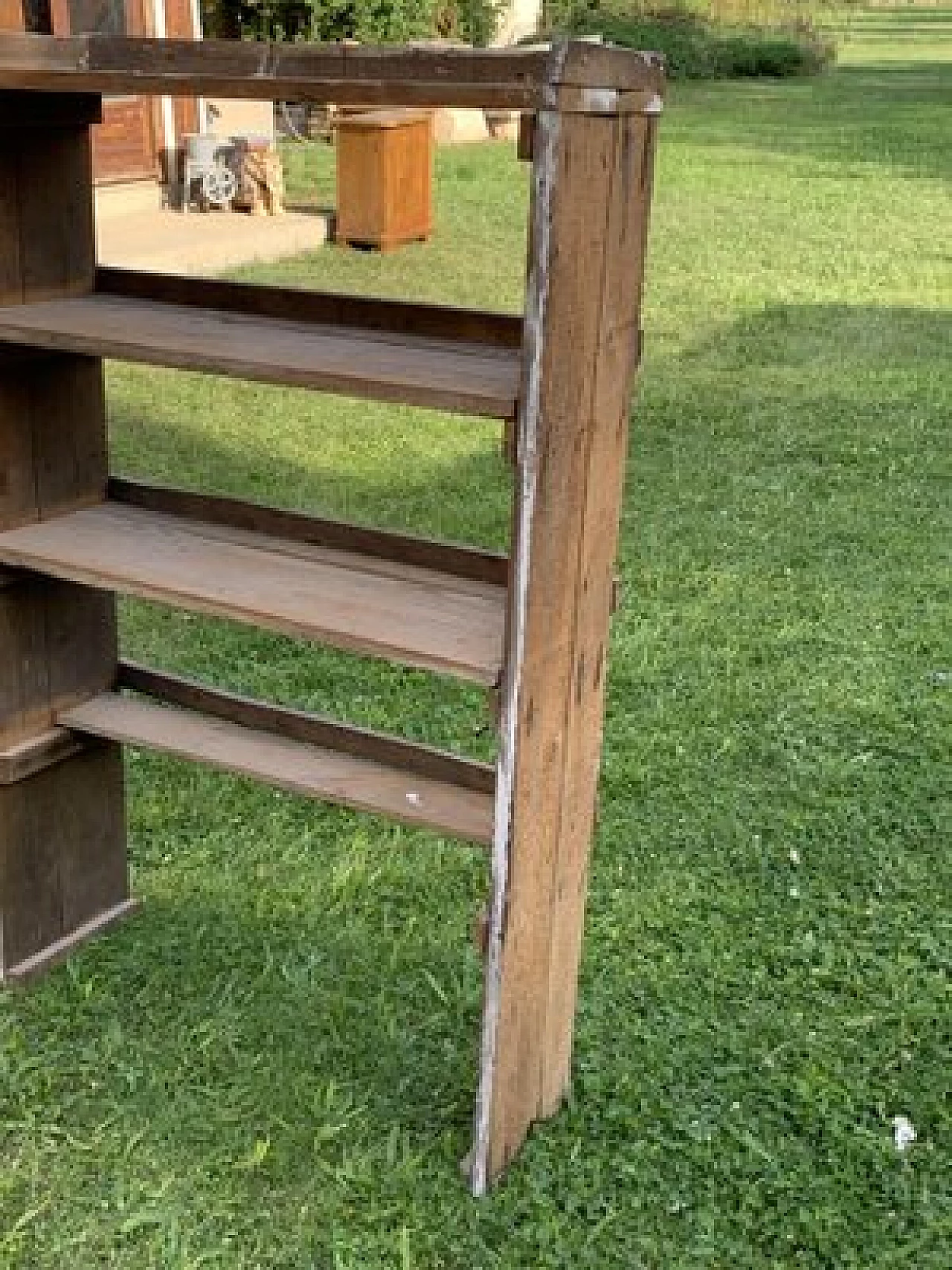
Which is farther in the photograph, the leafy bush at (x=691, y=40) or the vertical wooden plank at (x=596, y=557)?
the leafy bush at (x=691, y=40)

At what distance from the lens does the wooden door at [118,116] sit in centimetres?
1086

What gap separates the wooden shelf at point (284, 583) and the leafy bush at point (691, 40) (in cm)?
2259

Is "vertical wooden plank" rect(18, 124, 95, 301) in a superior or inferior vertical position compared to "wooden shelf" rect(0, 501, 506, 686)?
superior

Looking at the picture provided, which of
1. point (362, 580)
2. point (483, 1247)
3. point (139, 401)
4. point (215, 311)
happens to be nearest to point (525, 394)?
point (362, 580)

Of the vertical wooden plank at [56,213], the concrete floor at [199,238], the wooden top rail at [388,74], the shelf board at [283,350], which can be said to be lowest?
the concrete floor at [199,238]

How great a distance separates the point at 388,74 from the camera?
1.95m

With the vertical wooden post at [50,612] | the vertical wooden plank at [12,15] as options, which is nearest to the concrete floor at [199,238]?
the vertical wooden plank at [12,15]

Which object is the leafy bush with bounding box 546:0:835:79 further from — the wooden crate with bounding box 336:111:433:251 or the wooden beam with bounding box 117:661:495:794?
the wooden beam with bounding box 117:661:495:794

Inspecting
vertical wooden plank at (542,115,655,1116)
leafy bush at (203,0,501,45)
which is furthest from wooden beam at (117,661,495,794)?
leafy bush at (203,0,501,45)

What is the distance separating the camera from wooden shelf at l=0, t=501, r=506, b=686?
2303 millimetres

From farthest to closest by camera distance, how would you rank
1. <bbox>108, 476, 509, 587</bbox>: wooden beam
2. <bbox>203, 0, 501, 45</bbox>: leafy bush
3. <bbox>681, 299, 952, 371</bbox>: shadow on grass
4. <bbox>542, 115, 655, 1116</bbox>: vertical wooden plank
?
<bbox>203, 0, 501, 45</bbox>: leafy bush → <bbox>681, 299, 952, 371</bbox>: shadow on grass → <bbox>108, 476, 509, 587</bbox>: wooden beam → <bbox>542, 115, 655, 1116</bbox>: vertical wooden plank

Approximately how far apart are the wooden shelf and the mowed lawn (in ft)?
3.17

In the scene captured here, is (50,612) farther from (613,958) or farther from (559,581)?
(613,958)

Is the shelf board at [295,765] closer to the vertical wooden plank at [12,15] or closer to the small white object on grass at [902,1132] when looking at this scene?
the small white object on grass at [902,1132]
